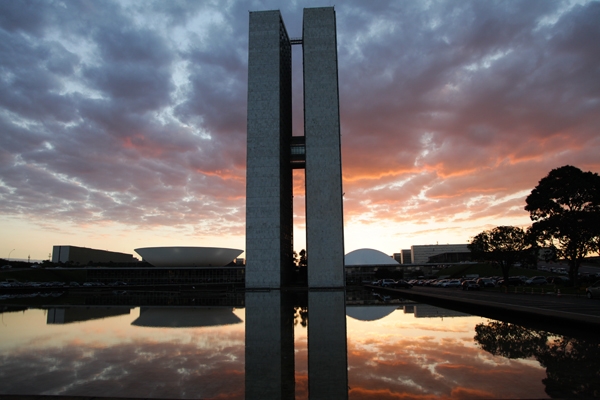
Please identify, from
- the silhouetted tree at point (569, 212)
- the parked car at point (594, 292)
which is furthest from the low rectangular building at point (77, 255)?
the parked car at point (594, 292)

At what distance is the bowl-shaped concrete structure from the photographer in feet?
→ 302

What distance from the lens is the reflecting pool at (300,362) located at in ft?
22.3

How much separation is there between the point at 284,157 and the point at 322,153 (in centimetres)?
712

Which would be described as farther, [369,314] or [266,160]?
[266,160]

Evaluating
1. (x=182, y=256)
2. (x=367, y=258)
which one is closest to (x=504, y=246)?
(x=182, y=256)

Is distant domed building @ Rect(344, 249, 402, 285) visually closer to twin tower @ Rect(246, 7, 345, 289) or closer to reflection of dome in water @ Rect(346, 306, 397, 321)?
twin tower @ Rect(246, 7, 345, 289)

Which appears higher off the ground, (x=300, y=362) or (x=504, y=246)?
(x=504, y=246)

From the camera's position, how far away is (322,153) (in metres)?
62.3

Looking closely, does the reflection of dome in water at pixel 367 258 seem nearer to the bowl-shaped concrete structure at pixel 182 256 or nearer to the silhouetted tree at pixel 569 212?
the bowl-shaped concrete structure at pixel 182 256

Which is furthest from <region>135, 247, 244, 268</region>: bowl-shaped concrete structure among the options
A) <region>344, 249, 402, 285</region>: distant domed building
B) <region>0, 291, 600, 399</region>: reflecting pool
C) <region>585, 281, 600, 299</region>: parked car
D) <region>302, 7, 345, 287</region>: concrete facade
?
<region>0, 291, 600, 399</region>: reflecting pool

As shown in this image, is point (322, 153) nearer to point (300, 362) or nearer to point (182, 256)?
point (182, 256)

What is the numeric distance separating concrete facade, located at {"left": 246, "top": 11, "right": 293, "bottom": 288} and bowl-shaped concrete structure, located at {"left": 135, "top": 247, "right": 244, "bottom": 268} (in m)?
32.4

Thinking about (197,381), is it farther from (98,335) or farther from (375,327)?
(375,327)

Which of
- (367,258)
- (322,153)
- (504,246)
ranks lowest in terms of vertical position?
(504,246)
